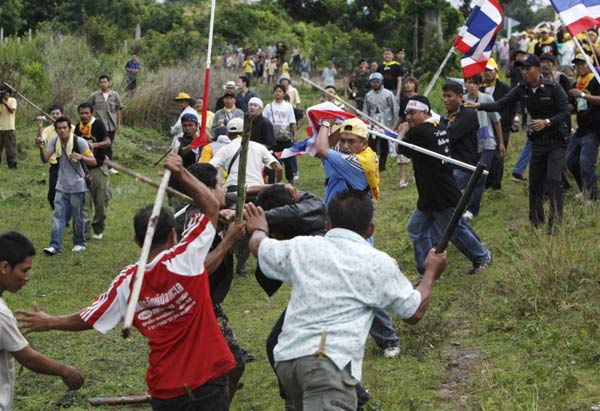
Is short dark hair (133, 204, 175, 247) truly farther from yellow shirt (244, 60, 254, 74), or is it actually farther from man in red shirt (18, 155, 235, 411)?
yellow shirt (244, 60, 254, 74)

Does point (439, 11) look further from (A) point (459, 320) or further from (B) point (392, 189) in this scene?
(A) point (459, 320)

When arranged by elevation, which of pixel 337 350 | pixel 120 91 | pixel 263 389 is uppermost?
pixel 337 350

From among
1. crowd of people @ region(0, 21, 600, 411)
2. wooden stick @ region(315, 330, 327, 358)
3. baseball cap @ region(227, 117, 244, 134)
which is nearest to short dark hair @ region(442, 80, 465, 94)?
crowd of people @ region(0, 21, 600, 411)

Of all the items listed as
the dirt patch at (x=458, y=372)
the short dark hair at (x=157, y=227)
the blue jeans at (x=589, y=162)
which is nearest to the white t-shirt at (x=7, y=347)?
the short dark hair at (x=157, y=227)

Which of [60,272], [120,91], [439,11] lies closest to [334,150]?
[60,272]

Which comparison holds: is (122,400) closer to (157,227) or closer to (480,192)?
(157,227)

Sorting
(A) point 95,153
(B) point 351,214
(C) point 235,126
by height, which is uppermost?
(B) point 351,214

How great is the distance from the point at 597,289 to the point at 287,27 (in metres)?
45.9

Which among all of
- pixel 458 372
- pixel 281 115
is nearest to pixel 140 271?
pixel 458 372

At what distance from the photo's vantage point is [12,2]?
4438 cm

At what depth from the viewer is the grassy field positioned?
282 inches

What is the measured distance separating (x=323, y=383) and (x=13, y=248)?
68.9 inches

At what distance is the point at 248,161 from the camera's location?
11.2 meters

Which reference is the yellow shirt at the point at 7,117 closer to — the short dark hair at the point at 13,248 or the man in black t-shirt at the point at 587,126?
the man in black t-shirt at the point at 587,126
